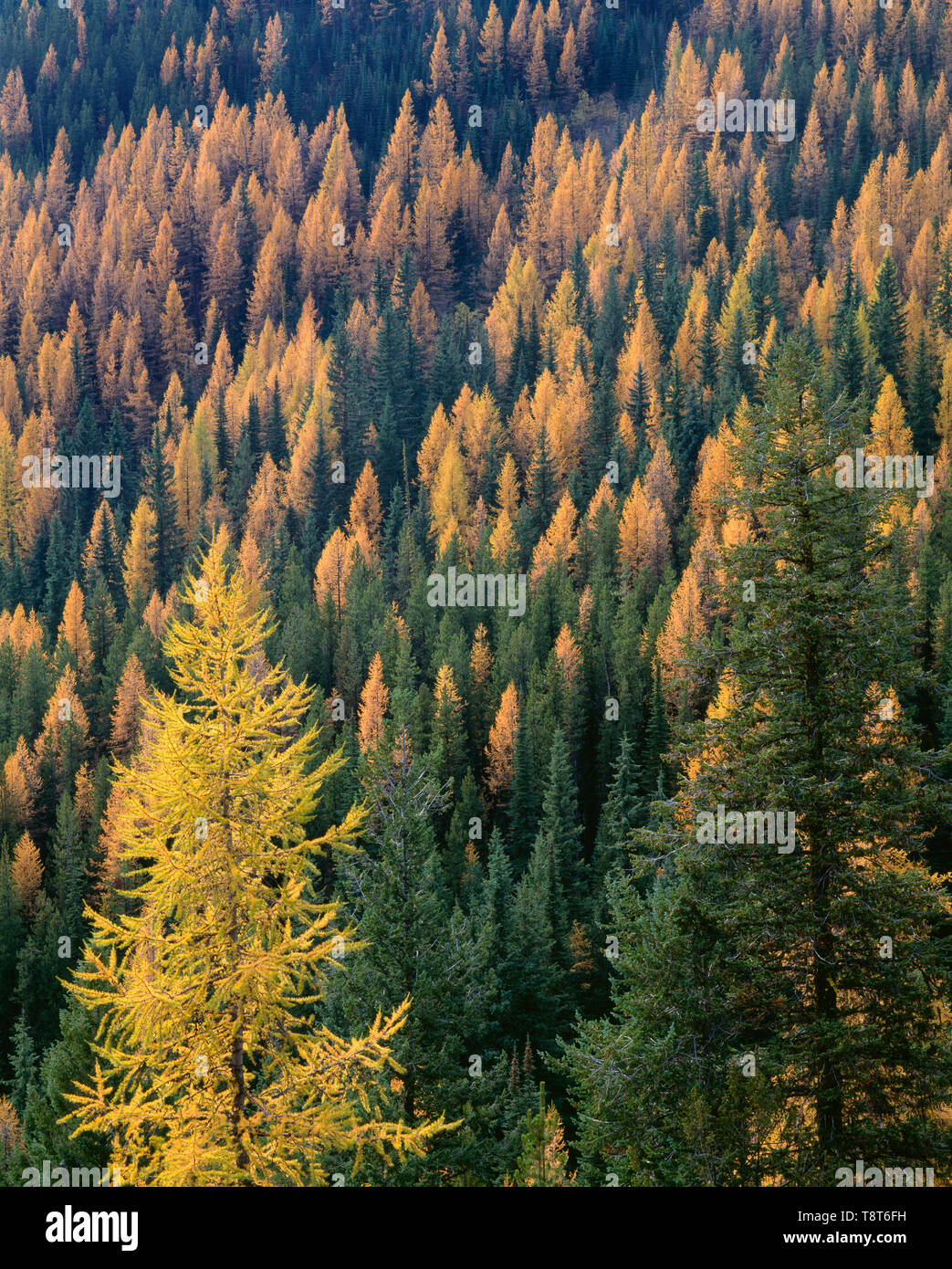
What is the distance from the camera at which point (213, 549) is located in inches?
548

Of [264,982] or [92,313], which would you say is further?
[92,313]

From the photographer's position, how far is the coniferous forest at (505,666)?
1334cm

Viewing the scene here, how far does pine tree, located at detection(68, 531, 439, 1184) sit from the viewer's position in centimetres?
1224

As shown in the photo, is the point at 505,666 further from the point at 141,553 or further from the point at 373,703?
the point at 141,553

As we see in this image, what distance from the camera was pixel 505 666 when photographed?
77.5 metres

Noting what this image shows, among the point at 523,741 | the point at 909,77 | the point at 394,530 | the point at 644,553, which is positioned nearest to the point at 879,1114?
the point at 523,741

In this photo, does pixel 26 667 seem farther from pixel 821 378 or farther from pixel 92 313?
pixel 92 313

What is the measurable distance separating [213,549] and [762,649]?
7.08 m

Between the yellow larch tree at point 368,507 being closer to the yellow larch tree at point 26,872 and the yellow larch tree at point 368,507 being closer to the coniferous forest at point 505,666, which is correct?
the coniferous forest at point 505,666

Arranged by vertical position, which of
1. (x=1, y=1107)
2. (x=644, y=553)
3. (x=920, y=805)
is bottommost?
(x=1, y=1107)

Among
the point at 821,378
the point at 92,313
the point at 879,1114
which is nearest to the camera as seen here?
the point at 879,1114

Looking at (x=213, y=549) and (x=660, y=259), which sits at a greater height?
(x=660, y=259)

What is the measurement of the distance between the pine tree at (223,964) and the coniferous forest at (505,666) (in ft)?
0.21
